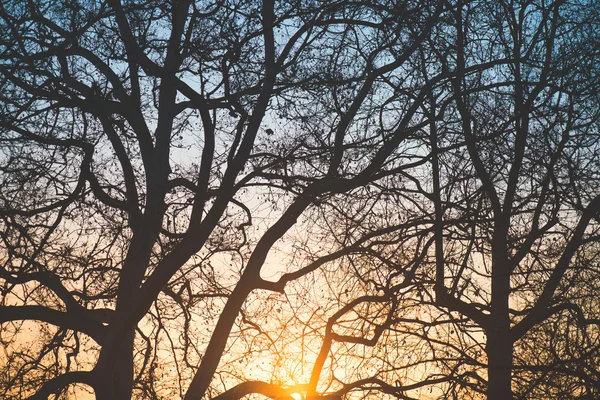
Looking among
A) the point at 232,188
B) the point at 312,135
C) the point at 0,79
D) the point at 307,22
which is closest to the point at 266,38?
the point at 307,22

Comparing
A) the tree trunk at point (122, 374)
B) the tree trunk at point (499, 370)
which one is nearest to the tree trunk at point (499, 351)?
the tree trunk at point (499, 370)

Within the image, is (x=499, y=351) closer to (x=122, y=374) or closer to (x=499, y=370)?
(x=499, y=370)

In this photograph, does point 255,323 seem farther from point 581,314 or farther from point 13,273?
point 581,314

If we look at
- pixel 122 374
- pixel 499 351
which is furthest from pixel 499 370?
pixel 122 374

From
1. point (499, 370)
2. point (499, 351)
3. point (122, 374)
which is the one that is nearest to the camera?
point (499, 351)

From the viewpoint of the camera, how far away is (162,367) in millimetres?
11633

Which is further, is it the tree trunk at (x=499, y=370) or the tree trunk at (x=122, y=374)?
the tree trunk at (x=499, y=370)

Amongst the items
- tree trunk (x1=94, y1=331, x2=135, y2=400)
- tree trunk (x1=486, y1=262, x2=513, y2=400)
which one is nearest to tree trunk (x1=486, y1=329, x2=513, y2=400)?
tree trunk (x1=486, y1=262, x2=513, y2=400)

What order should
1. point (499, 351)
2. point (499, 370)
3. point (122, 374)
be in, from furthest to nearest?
point (122, 374), point (499, 370), point (499, 351)

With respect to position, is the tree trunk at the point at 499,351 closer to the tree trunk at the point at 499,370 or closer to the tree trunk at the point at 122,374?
the tree trunk at the point at 499,370

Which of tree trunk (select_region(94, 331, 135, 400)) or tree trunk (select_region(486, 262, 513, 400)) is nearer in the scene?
tree trunk (select_region(94, 331, 135, 400))

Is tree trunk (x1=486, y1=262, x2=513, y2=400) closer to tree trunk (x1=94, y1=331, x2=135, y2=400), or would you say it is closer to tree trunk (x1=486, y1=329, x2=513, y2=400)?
tree trunk (x1=486, y1=329, x2=513, y2=400)

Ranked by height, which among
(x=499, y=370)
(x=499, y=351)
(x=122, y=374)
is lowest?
(x=122, y=374)

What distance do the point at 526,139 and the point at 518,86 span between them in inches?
33.5
